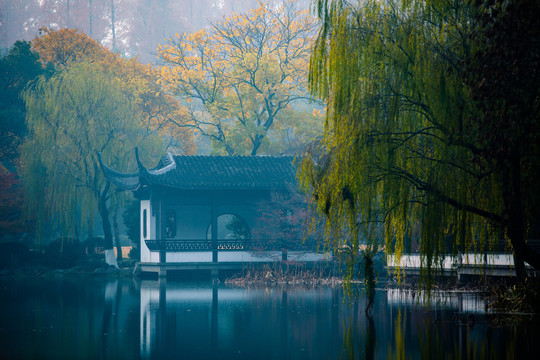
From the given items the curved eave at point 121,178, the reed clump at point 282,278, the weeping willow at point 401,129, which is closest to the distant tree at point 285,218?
the reed clump at point 282,278

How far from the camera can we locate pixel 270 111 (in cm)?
3744

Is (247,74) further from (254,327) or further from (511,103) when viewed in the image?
(511,103)

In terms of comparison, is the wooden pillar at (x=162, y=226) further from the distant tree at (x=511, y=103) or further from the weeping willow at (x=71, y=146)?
the distant tree at (x=511, y=103)

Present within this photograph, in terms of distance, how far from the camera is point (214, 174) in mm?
29719

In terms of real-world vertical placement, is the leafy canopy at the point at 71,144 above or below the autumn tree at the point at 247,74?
below

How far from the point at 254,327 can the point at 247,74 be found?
83.8 ft

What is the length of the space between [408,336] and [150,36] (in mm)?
72225

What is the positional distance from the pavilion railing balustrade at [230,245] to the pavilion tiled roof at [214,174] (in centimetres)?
211

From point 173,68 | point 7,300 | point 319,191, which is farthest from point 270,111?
point 319,191

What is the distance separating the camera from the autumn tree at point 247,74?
37.3 metres

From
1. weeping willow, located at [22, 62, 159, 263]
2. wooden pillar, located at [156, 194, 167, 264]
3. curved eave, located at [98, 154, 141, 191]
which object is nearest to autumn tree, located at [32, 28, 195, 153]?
weeping willow, located at [22, 62, 159, 263]

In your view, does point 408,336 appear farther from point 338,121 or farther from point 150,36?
point 150,36

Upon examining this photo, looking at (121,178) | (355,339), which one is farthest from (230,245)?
(355,339)

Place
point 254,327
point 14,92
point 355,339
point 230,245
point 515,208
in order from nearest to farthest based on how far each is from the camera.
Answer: point 515,208 < point 355,339 < point 254,327 < point 230,245 < point 14,92
